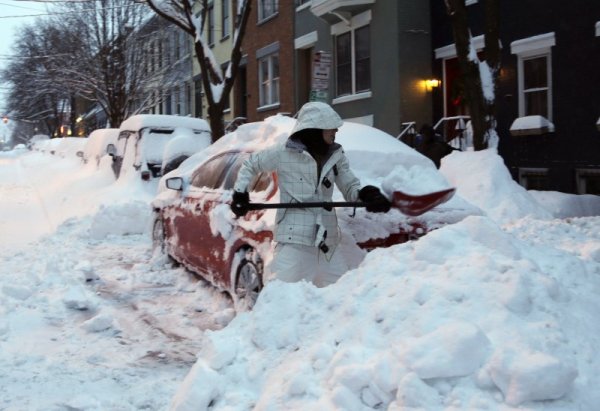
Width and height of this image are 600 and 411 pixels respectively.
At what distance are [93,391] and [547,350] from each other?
271 cm

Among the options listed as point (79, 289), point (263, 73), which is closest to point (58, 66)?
point (263, 73)

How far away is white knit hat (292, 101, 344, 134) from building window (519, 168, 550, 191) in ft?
32.4

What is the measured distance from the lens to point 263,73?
23938 millimetres

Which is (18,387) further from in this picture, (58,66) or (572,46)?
(58,66)

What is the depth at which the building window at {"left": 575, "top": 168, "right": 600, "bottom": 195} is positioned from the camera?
12.2m

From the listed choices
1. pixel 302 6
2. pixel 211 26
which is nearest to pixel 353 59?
pixel 302 6

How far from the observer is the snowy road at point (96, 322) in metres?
4.14

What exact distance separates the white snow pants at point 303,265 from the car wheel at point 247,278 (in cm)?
74

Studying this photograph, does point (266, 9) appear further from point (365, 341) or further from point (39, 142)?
point (39, 142)

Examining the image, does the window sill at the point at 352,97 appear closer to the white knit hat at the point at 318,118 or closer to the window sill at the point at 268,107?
the window sill at the point at 268,107

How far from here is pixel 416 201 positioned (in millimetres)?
4414

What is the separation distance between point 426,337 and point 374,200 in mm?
1799

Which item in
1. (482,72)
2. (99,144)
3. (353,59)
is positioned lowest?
(99,144)

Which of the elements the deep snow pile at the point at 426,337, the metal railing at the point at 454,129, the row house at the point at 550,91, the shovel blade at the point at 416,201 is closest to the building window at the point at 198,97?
the metal railing at the point at 454,129
